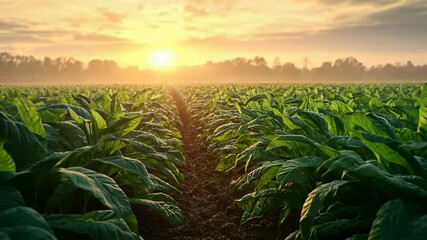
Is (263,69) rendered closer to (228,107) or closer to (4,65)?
(4,65)

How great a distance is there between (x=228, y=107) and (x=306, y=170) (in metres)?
6.50

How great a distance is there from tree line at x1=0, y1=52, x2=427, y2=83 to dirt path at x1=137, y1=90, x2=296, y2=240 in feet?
307

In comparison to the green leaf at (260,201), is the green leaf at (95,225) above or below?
above

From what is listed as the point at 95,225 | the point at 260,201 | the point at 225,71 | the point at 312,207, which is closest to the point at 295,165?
the point at 312,207

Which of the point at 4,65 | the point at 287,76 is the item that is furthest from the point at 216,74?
the point at 4,65

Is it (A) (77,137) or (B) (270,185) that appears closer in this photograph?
(A) (77,137)

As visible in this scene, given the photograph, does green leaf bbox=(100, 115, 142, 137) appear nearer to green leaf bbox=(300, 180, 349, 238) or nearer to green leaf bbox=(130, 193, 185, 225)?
green leaf bbox=(130, 193, 185, 225)

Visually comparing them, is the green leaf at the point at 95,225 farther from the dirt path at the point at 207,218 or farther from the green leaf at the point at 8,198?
the dirt path at the point at 207,218

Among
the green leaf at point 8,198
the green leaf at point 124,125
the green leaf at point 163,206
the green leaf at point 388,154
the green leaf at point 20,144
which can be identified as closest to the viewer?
the green leaf at point 8,198

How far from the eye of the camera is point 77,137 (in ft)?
9.62

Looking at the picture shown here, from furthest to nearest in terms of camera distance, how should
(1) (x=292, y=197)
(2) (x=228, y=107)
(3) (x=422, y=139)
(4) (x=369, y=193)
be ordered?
(2) (x=228, y=107) → (1) (x=292, y=197) → (3) (x=422, y=139) → (4) (x=369, y=193)

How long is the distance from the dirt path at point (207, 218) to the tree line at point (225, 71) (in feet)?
307

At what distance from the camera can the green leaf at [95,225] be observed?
1.77 m

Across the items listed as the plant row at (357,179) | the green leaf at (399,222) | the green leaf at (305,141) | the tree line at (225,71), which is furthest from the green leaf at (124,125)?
the tree line at (225,71)
